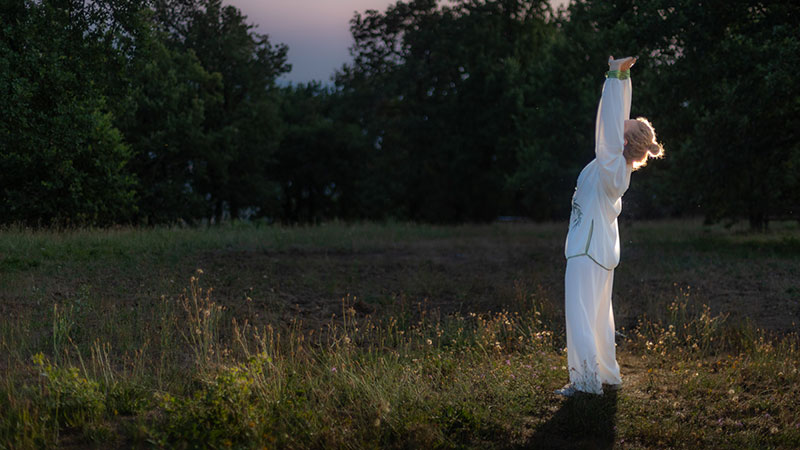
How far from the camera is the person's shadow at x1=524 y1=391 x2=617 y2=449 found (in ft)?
18.5

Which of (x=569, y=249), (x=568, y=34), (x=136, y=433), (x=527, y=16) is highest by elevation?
(x=527, y=16)

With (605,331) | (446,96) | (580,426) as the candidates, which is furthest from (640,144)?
(446,96)

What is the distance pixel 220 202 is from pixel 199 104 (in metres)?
7.98

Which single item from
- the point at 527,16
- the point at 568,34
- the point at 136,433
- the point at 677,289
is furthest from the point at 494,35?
the point at 136,433

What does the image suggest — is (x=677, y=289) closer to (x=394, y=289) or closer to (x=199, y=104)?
(x=394, y=289)

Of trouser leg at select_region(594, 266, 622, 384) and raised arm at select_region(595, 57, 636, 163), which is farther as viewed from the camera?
trouser leg at select_region(594, 266, 622, 384)

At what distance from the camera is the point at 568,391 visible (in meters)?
6.63

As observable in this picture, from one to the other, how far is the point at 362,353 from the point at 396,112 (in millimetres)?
36614

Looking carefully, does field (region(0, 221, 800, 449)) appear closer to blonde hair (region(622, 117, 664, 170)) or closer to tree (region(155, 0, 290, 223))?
blonde hair (region(622, 117, 664, 170))

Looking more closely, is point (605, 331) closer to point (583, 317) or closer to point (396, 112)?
point (583, 317)

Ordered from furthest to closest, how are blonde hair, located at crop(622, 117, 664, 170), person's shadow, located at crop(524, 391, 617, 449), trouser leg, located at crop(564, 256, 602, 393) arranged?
trouser leg, located at crop(564, 256, 602, 393) < blonde hair, located at crop(622, 117, 664, 170) < person's shadow, located at crop(524, 391, 617, 449)

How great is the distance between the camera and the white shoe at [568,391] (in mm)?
6585

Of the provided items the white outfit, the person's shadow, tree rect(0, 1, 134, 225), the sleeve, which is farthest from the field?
tree rect(0, 1, 134, 225)

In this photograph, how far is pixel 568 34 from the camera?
34.2 m
